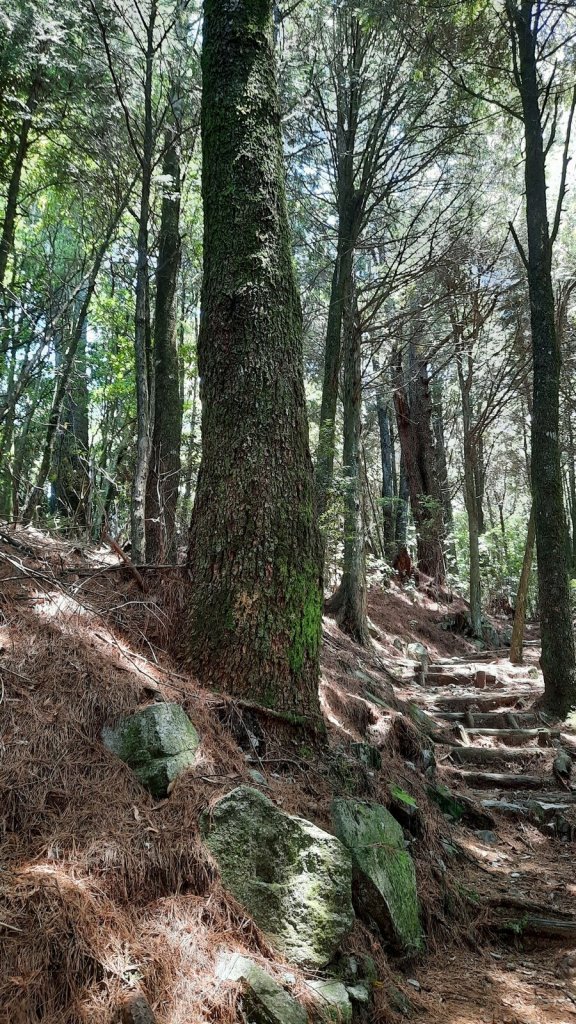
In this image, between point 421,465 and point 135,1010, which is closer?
point 135,1010

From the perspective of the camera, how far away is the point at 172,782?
7.84 feet

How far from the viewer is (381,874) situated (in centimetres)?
261

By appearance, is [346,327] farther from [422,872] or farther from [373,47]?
[422,872]

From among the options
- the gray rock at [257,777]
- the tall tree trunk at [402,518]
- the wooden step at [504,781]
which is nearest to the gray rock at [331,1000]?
the gray rock at [257,777]

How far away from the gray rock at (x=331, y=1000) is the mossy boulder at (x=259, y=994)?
0.14 metres

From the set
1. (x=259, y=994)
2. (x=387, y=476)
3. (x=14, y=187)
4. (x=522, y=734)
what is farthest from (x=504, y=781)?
(x=387, y=476)

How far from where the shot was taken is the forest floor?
1.68 metres

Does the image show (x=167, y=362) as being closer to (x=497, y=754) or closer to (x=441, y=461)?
(x=497, y=754)

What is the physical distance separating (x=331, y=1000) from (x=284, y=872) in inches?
16.6

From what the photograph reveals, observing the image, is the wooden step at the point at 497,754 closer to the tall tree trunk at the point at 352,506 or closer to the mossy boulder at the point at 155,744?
the tall tree trunk at the point at 352,506

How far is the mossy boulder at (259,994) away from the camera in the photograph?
172 cm

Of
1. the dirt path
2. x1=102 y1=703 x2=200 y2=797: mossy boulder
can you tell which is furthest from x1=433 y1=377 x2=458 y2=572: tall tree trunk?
x1=102 y1=703 x2=200 y2=797: mossy boulder

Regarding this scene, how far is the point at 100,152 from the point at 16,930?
10035 millimetres

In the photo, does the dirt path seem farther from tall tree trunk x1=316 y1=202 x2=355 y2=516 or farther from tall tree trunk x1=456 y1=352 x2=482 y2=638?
tall tree trunk x1=456 y1=352 x2=482 y2=638
